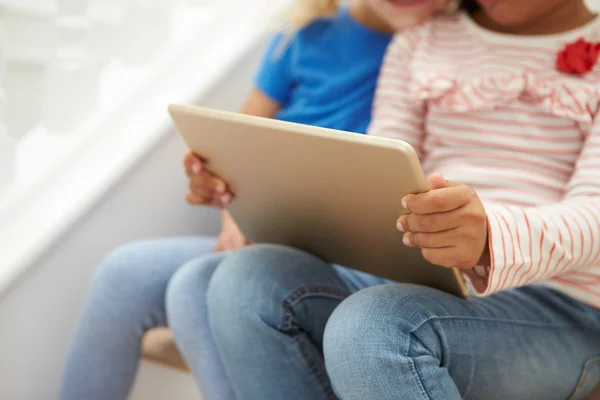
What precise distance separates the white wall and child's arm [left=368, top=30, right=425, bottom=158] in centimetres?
39

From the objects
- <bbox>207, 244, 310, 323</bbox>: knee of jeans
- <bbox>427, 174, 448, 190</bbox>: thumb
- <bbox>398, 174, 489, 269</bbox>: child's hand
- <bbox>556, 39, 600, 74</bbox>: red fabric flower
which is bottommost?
<bbox>207, 244, 310, 323</bbox>: knee of jeans

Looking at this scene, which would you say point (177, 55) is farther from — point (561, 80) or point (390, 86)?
point (561, 80)

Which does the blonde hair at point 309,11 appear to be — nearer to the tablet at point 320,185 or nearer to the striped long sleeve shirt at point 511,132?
the striped long sleeve shirt at point 511,132

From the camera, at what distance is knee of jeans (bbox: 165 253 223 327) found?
2.42 ft

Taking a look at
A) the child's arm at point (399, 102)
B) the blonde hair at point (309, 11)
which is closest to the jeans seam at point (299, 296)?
the child's arm at point (399, 102)

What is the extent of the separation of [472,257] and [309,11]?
0.57 m

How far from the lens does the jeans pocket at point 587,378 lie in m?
0.63

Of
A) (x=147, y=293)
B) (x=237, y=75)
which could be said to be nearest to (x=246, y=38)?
(x=237, y=75)

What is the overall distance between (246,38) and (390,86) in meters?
0.42

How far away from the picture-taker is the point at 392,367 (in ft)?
1.73

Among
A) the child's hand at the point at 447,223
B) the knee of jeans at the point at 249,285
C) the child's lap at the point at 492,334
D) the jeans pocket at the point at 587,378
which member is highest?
the child's hand at the point at 447,223

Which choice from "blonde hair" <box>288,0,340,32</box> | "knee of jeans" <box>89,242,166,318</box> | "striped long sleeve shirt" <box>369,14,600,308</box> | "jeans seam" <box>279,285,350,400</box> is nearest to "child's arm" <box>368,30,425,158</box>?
"striped long sleeve shirt" <box>369,14,600,308</box>

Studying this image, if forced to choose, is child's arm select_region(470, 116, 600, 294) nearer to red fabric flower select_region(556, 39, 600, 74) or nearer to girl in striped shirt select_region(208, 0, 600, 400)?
girl in striped shirt select_region(208, 0, 600, 400)

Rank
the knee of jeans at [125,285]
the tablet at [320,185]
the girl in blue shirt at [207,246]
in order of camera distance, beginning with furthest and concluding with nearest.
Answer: the knee of jeans at [125,285] < the girl in blue shirt at [207,246] < the tablet at [320,185]
